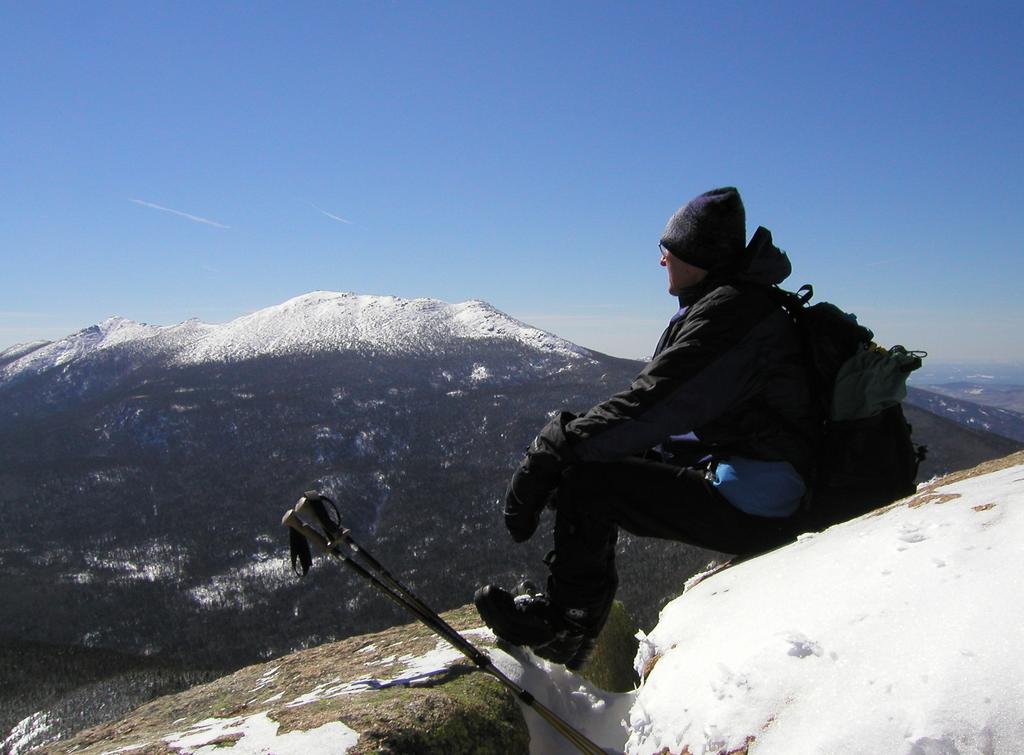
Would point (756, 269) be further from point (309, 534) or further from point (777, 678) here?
point (309, 534)

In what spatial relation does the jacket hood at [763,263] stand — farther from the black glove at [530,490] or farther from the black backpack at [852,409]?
the black glove at [530,490]

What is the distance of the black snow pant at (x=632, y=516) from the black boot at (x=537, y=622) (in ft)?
0.97

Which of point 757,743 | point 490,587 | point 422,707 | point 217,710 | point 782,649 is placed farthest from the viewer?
point 217,710

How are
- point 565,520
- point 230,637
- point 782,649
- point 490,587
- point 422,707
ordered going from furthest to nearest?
point 230,637, point 490,587, point 565,520, point 422,707, point 782,649

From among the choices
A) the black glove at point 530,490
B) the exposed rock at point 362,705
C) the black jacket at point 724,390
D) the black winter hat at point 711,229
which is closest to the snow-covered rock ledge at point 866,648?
the black jacket at point 724,390

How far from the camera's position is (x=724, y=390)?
5.43 m

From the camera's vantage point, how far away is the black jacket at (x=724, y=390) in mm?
5367

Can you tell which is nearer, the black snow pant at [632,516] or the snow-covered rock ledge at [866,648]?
the snow-covered rock ledge at [866,648]

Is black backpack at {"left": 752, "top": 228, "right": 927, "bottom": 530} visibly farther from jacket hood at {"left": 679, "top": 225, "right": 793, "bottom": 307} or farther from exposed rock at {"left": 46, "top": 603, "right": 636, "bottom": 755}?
exposed rock at {"left": 46, "top": 603, "right": 636, "bottom": 755}

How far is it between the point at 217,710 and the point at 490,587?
3280 mm

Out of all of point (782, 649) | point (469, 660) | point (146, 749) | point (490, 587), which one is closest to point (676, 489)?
point (782, 649)

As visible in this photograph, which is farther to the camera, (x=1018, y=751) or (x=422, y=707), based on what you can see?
(x=422, y=707)

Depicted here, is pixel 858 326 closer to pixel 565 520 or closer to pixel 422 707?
pixel 565 520

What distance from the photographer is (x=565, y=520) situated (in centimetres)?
615
